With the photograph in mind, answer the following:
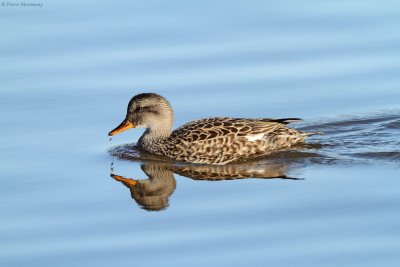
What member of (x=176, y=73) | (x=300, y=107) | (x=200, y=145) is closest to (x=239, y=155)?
(x=200, y=145)

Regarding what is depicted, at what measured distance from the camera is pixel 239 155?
45.9ft

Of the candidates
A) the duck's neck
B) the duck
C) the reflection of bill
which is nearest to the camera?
the reflection of bill

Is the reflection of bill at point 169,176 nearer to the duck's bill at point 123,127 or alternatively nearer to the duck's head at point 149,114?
the duck's bill at point 123,127

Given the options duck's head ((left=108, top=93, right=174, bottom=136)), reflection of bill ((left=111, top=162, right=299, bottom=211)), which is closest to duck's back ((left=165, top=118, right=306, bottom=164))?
reflection of bill ((left=111, top=162, right=299, bottom=211))

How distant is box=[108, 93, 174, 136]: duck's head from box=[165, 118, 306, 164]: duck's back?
22.6 inches

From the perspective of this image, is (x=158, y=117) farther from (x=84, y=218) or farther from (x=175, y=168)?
(x=84, y=218)

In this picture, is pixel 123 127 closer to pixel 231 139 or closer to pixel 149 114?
pixel 149 114

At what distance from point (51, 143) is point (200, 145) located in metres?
1.92

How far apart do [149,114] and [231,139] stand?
125 cm

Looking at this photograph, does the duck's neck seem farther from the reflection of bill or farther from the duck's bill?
the reflection of bill

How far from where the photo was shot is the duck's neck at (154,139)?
1437 cm

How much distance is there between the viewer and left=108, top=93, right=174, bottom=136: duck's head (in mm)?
14445

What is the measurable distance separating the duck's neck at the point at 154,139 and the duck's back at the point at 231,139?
0.37 meters

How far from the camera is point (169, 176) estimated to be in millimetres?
13273
